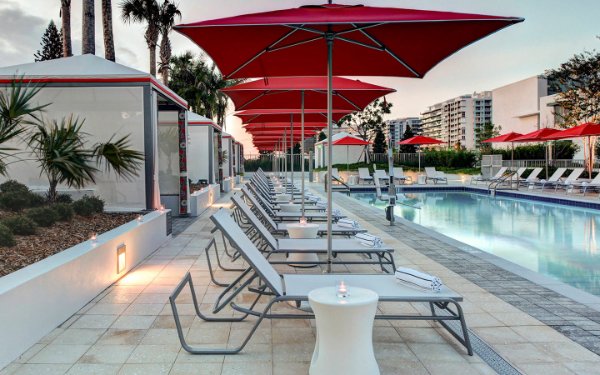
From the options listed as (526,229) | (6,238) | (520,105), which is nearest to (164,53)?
(526,229)

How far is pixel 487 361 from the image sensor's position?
296 centimetres

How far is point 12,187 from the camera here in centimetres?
704

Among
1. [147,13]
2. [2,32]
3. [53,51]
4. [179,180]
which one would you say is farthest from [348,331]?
[53,51]

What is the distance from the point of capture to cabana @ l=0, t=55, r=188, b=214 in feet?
24.5

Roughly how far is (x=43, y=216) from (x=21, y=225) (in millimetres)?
582

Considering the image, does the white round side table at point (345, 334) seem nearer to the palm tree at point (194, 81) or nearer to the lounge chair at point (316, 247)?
the lounge chair at point (316, 247)

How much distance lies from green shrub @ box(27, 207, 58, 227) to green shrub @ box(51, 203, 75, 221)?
109 millimetres

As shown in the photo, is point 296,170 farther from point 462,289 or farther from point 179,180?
point 462,289

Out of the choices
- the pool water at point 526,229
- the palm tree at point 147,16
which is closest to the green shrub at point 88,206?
the pool water at point 526,229

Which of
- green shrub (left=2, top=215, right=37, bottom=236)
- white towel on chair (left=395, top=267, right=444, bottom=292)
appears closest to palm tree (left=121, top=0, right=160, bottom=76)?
green shrub (left=2, top=215, right=37, bottom=236)

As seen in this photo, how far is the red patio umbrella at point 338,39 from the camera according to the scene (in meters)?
3.15

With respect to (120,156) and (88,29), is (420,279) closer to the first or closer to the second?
(120,156)

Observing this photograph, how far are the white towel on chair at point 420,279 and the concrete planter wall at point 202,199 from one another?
7.82 metres

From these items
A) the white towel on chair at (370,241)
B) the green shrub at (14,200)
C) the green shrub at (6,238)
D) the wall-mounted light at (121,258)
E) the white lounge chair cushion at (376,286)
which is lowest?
the wall-mounted light at (121,258)
